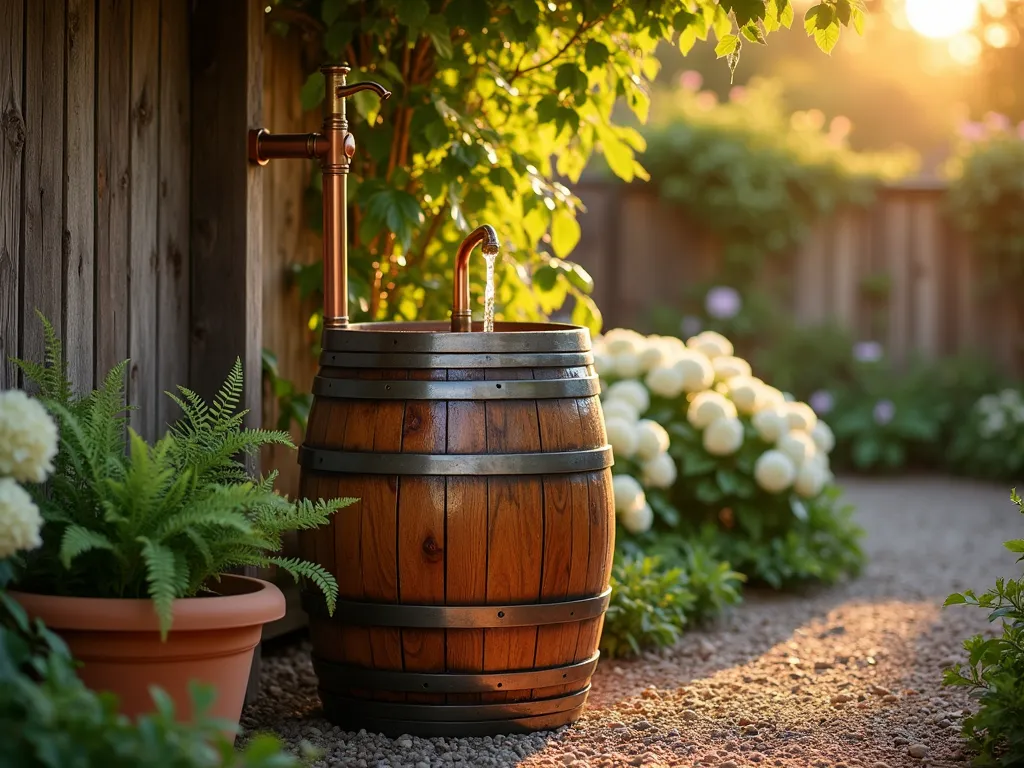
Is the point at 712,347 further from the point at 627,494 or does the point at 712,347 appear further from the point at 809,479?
the point at 627,494

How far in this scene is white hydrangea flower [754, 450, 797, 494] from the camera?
455cm

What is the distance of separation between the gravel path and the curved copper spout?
999mm

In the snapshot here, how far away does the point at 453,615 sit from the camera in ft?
8.87

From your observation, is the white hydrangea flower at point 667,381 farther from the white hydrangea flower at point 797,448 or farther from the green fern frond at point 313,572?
the green fern frond at point 313,572

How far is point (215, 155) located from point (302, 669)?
1.41m

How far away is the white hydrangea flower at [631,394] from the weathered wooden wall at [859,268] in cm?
362

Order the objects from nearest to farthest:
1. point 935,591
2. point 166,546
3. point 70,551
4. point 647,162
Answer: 1. point 70,551
2. point 166,546
3. point 935,591
4. point 647,162

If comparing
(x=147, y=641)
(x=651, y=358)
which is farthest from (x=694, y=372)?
(x=147, y=641)

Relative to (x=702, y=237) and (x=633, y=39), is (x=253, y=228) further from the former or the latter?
(x=702, y=237)

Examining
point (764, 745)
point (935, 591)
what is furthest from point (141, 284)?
point (935, 591)

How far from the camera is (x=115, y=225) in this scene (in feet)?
9.58

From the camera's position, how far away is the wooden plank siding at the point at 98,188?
8.48ft

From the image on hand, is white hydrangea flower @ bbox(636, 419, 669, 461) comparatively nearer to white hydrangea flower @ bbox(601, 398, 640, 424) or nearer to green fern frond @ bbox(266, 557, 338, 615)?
white hydrangea flower @ bbox(601, 398, 640, 424)

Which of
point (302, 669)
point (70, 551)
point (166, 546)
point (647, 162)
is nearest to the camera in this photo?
point (70, 551)
